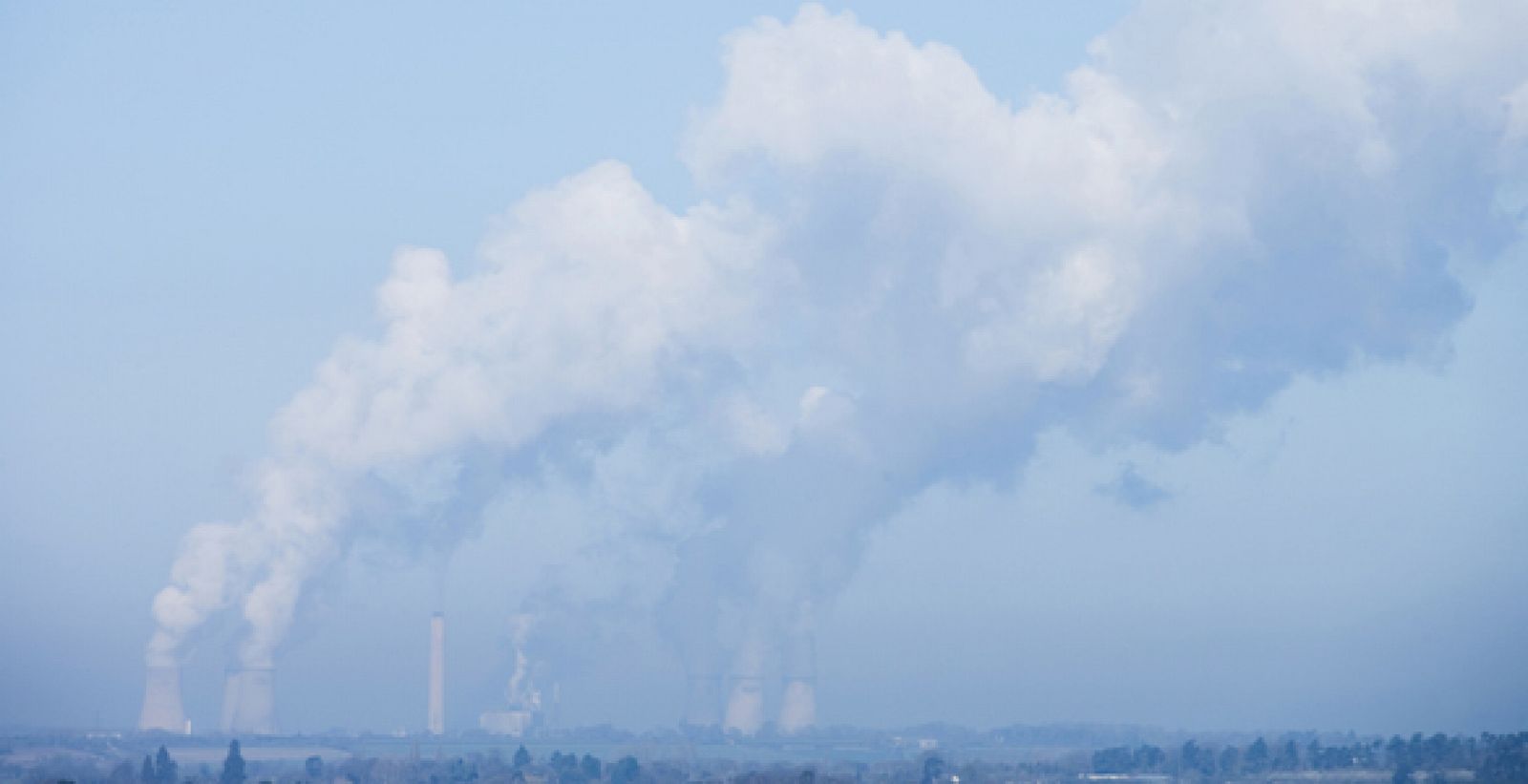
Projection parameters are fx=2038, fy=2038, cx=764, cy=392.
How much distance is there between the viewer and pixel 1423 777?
379 feet

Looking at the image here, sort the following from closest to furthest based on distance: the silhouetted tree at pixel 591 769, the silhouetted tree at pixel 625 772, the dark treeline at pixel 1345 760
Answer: the dark treeline at pixel 1345 760 < the silhouetted tree at pixel 625 772 < the silhouetted tree at pixel 591 769

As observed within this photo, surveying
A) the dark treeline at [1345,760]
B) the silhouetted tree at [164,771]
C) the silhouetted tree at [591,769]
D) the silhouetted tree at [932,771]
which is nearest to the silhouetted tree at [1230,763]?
the dark treeline at [1345,760]

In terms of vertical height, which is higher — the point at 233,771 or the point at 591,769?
the point at 233,771

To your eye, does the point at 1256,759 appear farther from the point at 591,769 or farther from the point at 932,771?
the point at 591,769

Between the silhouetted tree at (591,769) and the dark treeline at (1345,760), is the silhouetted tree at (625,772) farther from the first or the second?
the dark treeline at (1345,760)

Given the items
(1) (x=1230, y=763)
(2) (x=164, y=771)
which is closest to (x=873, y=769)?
(1) (x=1230, y=763)

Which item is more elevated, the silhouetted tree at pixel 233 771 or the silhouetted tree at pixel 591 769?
the silhouetted tree at pixel 233 771

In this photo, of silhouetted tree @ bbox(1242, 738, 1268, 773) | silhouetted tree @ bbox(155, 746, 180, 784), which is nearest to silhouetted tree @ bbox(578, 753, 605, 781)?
silhouetted tree @ bbox(155, 746, 180, 784)

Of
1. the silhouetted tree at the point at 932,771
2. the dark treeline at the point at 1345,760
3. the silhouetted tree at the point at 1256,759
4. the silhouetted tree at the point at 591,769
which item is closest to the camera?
the dark treeline at the point at 1345,760

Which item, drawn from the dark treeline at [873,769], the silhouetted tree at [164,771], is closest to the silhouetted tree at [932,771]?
the dark treeline at [873,769]

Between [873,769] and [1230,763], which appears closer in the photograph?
[1230,763]

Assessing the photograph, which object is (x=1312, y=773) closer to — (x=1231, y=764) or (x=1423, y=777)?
(x=1231, y=764)

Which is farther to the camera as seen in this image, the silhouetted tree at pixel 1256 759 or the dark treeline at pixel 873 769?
the silhouetted tree at pixel 1256 759

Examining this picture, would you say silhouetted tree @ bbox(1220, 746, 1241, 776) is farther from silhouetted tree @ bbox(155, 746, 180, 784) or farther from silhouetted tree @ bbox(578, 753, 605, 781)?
silhouetted tree @ bbox(155, 746, 180, 784)
